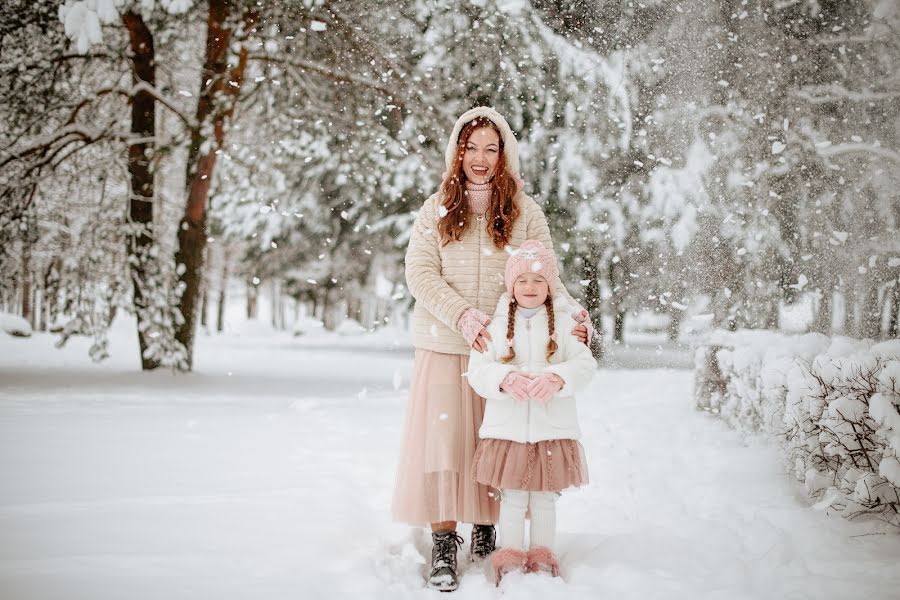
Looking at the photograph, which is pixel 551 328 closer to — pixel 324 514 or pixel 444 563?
pixel 444 563

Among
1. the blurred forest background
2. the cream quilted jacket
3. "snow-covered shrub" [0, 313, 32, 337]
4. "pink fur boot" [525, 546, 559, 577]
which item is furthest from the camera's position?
"snow-covered shrub" [0, 313, 32, 337]

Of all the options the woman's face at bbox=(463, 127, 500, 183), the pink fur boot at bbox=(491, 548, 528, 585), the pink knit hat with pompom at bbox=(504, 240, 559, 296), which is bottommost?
the pink fur boot at bbox=(491, 548, 528, 585)

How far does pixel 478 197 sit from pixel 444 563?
1.70 meters

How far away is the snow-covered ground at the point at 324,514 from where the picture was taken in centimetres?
272

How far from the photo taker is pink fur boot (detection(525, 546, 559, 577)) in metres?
2.80

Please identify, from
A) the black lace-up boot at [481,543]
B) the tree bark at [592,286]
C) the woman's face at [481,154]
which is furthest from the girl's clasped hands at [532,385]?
the tree bark at [592,286]

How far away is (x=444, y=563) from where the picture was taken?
2850 millimetres

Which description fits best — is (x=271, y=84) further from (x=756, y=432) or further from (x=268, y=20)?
(x=756, y=432)

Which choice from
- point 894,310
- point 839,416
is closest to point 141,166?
point 839,416

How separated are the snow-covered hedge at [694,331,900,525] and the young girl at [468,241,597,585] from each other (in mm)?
1645

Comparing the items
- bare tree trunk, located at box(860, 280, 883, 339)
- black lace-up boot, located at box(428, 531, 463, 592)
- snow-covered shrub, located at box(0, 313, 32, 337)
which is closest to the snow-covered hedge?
bare tree trunk, located at box(860, 280, 883, 339)

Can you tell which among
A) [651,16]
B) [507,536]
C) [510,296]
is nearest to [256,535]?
[507,536]

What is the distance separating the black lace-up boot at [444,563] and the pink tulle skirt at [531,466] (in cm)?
36

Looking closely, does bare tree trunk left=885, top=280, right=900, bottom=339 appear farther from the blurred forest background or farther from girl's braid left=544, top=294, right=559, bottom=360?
girl's braid left=544, top=294, right=559, bottom=360
